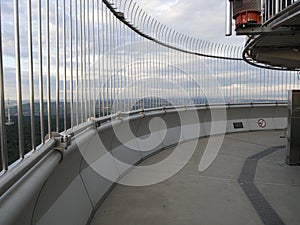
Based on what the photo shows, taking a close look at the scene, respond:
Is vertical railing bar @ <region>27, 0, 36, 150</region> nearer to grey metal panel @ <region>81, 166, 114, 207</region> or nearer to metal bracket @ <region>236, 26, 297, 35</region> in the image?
grey metal panel @ <region>81, 166, 114, 207</region>

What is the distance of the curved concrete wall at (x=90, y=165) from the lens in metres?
1.51

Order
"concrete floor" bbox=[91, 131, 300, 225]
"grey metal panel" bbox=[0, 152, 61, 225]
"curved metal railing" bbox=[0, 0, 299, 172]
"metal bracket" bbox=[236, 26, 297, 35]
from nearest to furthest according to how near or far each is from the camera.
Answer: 1. "grey metal panel" bbox=[0, 152, 61, 225]
2. "curved metal railing" bbox=[0, 0, 299, 172]
3. "concrete floor" bbox=[91, 131, 300, 225]
4. "metal bracket" bbox=[236, 26, 297, 35]

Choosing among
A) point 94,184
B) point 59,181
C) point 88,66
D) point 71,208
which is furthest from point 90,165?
point 88,66

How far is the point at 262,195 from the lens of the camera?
3.66 m

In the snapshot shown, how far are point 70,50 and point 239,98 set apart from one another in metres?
8.00

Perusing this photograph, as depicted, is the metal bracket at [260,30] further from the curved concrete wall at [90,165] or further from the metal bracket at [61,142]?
the metal bracket at [61,142]

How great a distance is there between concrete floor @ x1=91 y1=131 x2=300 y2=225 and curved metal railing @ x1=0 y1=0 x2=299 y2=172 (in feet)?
3.84

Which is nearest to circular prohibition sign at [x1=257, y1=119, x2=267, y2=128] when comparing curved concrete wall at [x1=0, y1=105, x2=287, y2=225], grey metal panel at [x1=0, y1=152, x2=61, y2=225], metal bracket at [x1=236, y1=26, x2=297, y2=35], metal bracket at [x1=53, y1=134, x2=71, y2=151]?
curved concrete wall at [x1=0, y1=105, x2=287, y2=225]

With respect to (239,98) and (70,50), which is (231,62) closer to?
(239,98)

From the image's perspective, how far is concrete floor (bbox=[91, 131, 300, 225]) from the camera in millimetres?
2975

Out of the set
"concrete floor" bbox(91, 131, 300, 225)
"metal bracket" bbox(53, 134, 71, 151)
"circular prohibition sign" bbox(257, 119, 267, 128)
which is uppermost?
"metal bracket" bbox(53, 134, 71, 151)

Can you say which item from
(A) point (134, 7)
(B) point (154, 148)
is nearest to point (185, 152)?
(B) point (154, 148)

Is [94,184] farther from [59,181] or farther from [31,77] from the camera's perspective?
[31,77]

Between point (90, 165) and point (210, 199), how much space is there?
1.66 metres
